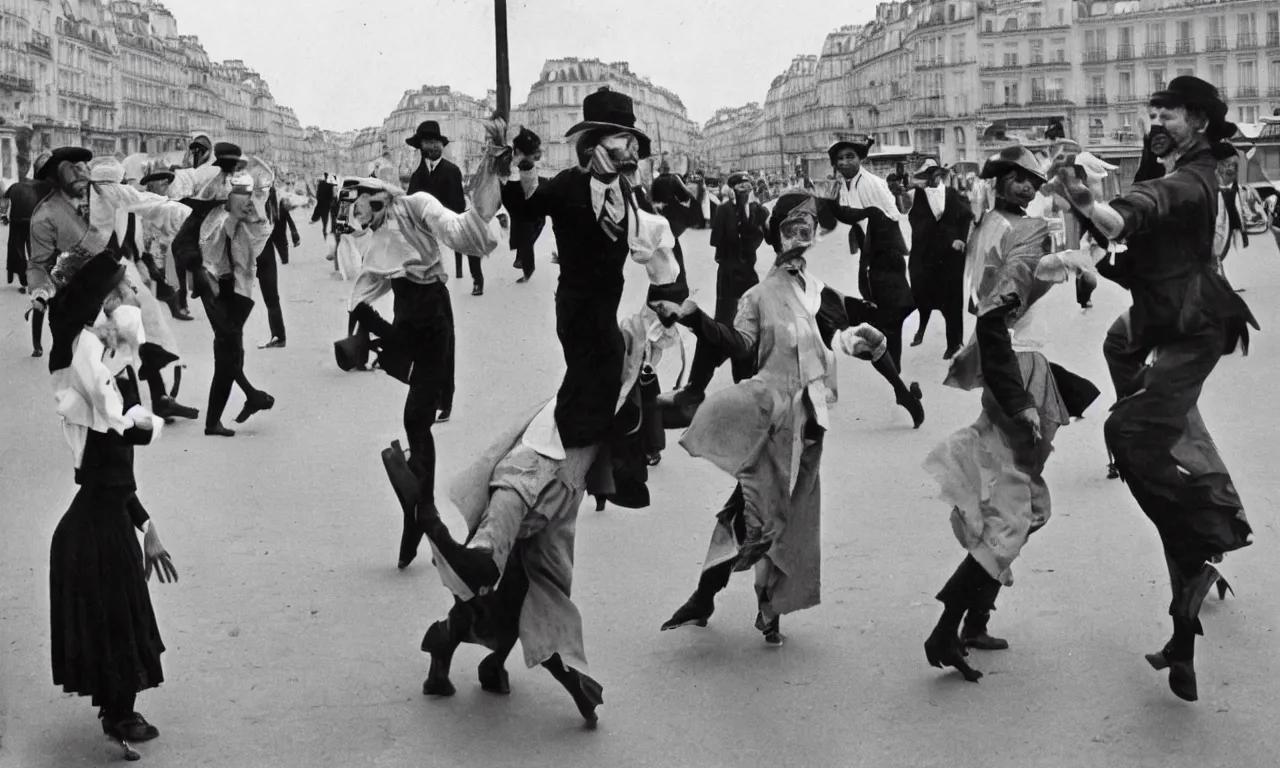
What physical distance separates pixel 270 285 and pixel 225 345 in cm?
389

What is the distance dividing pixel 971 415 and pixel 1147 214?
231 inches

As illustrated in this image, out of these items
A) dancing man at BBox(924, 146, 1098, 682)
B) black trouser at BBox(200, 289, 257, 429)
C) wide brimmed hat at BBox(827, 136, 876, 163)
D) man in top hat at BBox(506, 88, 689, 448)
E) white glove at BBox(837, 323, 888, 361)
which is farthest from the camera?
wide brimmed hat at BBox(827, 136, 876, 163)

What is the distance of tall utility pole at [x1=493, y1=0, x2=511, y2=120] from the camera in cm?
644

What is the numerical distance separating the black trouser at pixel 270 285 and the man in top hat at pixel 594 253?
930 centimetres

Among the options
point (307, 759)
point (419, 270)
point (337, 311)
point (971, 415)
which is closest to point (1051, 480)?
point (971, 415)

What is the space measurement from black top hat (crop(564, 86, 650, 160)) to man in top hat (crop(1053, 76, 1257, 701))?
1.76 m

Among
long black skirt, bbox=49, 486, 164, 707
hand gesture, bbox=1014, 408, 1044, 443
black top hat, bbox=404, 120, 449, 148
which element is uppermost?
black top hat, bbox=404, 120, 449, 148

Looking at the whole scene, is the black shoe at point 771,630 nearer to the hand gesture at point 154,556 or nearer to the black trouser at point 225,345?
the hand gesture at point 154,556

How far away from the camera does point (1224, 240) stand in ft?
19.9

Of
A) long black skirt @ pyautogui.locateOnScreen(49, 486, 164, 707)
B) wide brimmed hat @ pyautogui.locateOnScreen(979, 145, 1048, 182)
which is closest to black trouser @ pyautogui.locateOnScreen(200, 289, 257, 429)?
long black skirt @ pyautogui.locateOnScreen(49, 486, 164, 707)

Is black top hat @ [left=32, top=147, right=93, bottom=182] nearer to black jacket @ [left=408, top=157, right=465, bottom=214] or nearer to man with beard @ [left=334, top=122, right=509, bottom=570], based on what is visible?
man with beard @ [left=334, top=122, right=509, bottom=570]

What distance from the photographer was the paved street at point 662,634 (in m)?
5.07

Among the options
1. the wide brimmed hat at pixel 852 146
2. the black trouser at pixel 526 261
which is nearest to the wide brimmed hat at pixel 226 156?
the wide brimmed hat at pixel 852 146

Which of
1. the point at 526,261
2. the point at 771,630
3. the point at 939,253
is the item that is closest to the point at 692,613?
the point at 771,630
